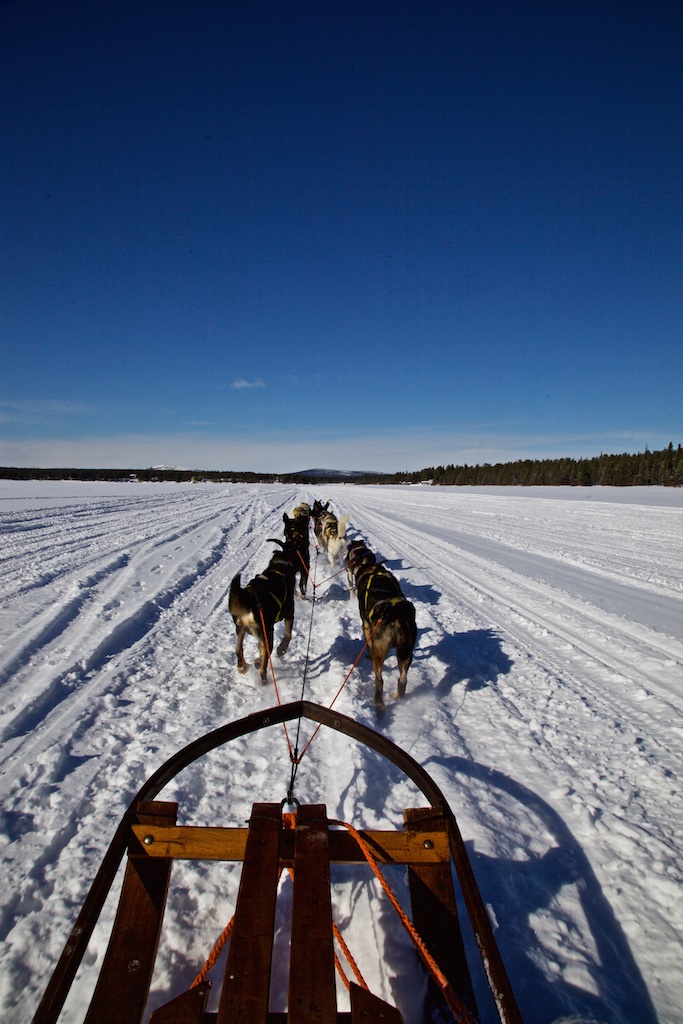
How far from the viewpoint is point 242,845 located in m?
1.66

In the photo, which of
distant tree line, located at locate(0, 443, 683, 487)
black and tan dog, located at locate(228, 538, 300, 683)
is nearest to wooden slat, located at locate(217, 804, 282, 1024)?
black and tan dog, located at locate(228, 538, 300, 683)

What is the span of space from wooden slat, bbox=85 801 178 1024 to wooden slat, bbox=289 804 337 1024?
0.50 m

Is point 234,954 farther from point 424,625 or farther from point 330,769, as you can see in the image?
point 424,625

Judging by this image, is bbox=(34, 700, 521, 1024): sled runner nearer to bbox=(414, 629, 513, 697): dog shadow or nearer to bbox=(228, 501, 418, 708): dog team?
bbox=(228, 501, 418, 708): dog team

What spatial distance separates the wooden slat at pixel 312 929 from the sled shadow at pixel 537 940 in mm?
902

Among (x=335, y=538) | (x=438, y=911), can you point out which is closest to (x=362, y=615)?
(x=438, y=911)

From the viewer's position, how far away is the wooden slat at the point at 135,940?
1.34 meters

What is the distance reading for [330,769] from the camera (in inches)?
113

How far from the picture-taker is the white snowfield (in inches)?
72.3

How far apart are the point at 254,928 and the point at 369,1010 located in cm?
38

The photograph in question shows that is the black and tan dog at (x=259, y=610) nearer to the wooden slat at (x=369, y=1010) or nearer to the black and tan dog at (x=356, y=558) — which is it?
the black and tan dog at (x=356, y=558)

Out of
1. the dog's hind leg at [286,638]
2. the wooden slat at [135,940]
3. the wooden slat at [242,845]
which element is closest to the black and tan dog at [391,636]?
the dog's hind leg at [286,638]

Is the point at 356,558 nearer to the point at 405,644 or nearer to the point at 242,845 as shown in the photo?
the point at 405,644

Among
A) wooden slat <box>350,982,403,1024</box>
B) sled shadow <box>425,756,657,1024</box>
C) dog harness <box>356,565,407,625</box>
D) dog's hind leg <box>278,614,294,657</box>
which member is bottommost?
sled shadow <box>425,756,657,1024</box>
